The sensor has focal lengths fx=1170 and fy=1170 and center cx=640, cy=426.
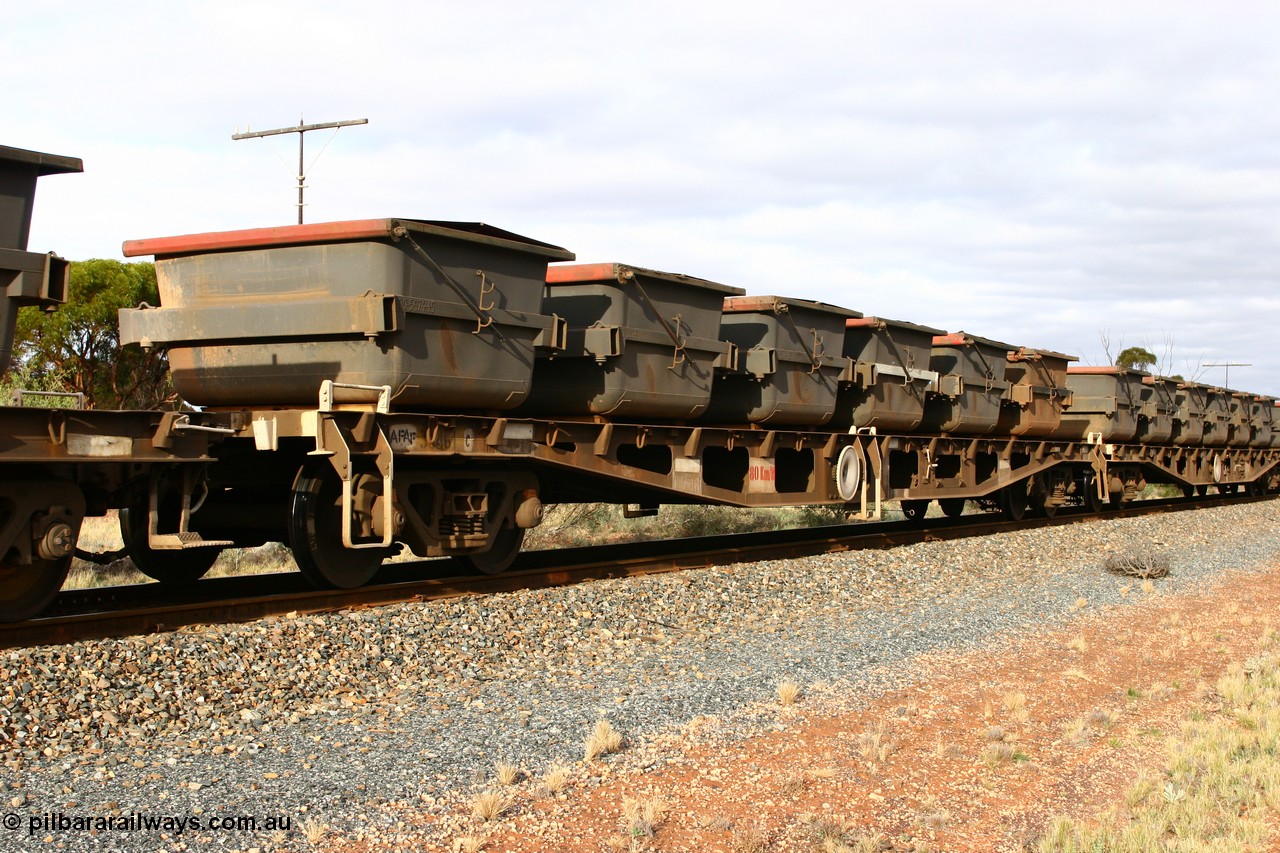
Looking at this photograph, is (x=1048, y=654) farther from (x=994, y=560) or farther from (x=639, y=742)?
(x=994, y=560)

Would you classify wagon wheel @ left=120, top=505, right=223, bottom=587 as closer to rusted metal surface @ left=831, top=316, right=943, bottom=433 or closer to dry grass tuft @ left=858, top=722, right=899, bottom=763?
dry grass tuft @ left=858, top=722, right=899, bottom=763

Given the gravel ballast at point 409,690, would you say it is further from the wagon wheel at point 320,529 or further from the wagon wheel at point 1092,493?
the wagon wheel at point 1092,493

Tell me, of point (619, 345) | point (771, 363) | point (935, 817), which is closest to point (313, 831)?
point (935, 817)

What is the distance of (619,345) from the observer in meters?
10.5

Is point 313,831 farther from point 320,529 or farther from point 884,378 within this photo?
point 884,378

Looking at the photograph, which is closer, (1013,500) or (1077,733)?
(1077,733)

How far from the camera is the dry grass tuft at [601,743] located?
222 inches

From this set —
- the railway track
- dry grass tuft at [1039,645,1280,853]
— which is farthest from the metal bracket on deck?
dry grass tuft at [1039,645,1280,853]

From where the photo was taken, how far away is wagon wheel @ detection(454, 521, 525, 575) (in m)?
10.4

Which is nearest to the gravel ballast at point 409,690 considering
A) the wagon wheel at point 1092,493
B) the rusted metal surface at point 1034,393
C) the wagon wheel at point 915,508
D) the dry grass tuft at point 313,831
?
the dry grass tuft at point 313,831

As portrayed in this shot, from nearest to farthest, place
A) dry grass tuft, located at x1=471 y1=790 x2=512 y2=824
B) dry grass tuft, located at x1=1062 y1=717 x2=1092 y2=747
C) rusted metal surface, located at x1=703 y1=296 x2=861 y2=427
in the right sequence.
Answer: dry grass tuft, located at x1=471 y1=790 x2=512 y2=824
dry grass tuft, located at x1=1062 y1=717 x2=1092 y2=747
rusted metal surface, located at x1=703 y1=296 x2=861 y2=427

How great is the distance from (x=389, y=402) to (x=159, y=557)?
286 cm

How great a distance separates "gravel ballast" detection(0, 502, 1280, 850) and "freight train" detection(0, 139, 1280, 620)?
1162 mm

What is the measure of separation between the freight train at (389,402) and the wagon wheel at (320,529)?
0.02m
